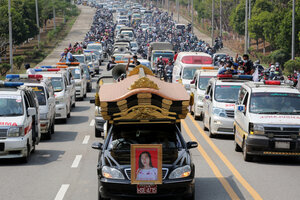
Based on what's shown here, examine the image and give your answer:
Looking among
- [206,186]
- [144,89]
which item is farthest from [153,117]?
[206,186]

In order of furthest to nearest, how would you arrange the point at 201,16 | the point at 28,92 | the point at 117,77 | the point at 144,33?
1. the point at 201,16
2. the point at 144,33
3. the point at 117,77
4. the point at 28,92

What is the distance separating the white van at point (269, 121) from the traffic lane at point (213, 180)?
0.94 m

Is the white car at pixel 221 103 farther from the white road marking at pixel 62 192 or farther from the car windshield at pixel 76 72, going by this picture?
the car windshield at pixel 76 72

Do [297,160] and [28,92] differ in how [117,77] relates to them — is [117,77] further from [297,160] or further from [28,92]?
[297,160]

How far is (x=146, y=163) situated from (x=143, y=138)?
105cm

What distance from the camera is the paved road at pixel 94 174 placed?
13.1 metres

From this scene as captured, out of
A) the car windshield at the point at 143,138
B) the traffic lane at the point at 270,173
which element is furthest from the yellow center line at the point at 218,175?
the car windshield at the point at 143,138

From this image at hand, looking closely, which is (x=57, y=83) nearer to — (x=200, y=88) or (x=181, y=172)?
(x=200, y=88)

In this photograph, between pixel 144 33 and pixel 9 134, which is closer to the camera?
pixel 9 134

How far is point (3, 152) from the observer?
16.7 m

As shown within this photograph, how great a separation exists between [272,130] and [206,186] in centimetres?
350

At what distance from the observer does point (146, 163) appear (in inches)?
459

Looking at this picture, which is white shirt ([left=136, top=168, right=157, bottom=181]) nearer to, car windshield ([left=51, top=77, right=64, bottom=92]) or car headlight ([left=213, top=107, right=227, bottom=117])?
car headlight ([left=213, top=107, right=227, bottom=117])

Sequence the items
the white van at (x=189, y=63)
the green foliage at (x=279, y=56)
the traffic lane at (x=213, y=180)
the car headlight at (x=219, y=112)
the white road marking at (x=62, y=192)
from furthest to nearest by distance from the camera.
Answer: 1. the green foliage at (x=279, y=56)
2. the white van at (x=189, y=63)
3. the car headlight at (x=219, y=112)
4. the traffic lane at (x=213, y=180)
5. the white road marking at (x=62, y=192)
